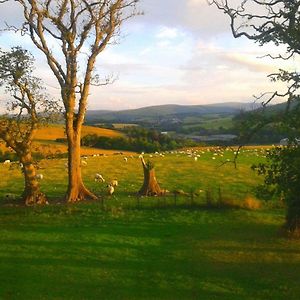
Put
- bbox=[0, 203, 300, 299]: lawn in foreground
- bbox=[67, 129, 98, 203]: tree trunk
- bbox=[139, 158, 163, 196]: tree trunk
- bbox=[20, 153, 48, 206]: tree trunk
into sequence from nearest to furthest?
bbox=[0, 203, 300, 299]: lawn in foreground
bbox=[20, 153, 48, 206]: tree trunk
bbox=[67, 129, 98, 203]: tree trunk
bbox=[139, 158, 163, 196]: tree trunk

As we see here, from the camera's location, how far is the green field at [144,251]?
14070mm

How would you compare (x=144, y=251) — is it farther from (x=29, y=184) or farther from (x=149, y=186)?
(x=149, y=186)

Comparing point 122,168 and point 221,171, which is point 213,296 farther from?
point 122,168

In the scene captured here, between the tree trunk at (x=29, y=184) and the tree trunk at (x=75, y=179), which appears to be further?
the tree trunk at (x=75, y=179)

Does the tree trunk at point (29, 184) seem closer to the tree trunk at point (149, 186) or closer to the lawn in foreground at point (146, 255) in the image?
the lawn in foreground at point (146, 255)

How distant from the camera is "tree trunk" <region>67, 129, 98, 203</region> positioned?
29.5 meters

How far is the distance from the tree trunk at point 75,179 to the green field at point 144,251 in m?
0.99

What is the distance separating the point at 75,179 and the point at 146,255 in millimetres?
13331

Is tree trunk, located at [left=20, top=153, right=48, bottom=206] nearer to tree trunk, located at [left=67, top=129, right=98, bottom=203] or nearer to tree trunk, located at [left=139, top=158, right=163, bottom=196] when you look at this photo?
tree trunk, located at [left=67, top=129, right=98, bottom=203]

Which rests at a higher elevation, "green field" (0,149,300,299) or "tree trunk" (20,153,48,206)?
"tree trunk" (20,153,48,206)

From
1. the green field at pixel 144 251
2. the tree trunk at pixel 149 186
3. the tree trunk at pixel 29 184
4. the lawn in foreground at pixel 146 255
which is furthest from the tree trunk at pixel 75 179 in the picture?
the lawn in foreground at pixel 146 255

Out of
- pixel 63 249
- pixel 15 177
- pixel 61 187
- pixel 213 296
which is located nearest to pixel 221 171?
pixel 61 187

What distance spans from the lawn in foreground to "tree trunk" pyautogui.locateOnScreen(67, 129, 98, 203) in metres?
4.00

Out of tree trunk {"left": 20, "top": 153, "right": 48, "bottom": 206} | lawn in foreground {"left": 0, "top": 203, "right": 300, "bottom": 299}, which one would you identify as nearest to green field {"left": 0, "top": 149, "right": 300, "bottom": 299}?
lawn in foreground {"left": 0, "top": 203, "right": 300, "bottom": 299}
